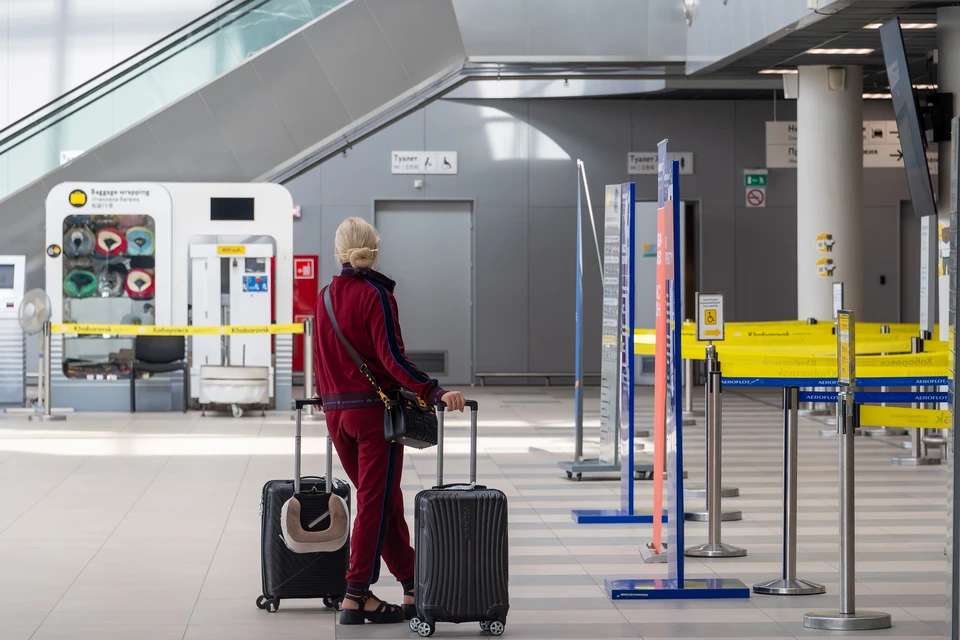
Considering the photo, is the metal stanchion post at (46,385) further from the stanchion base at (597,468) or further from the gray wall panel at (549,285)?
the gray wall panel at (549,285)

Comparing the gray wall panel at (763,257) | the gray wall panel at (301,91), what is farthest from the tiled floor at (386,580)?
the gray wall panel at (763,257)

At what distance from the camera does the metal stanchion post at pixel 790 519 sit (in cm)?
534

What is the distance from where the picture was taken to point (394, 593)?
5457 millimetres

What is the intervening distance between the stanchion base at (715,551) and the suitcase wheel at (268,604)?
2.22 metres

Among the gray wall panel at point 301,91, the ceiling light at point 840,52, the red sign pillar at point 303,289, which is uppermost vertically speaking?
the ceiling light at point 840,52

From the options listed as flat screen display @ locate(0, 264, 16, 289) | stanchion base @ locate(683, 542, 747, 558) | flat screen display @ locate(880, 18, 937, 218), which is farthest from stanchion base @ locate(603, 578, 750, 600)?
flat screen display @ locate(0, 264, 16, 289)

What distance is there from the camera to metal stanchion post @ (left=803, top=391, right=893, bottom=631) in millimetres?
4789

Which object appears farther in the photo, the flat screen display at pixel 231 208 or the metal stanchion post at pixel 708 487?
the flat screen display at pixel 231 208

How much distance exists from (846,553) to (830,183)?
9413 mm

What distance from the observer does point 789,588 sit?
5.40 meters

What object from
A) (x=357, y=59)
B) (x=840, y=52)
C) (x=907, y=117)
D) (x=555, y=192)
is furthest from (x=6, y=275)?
(x=907, y=117)

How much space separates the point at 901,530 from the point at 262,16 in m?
8.93

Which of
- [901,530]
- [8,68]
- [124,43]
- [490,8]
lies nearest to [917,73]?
[490,8]

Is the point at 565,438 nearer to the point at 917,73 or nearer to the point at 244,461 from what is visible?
the point at 244,461
